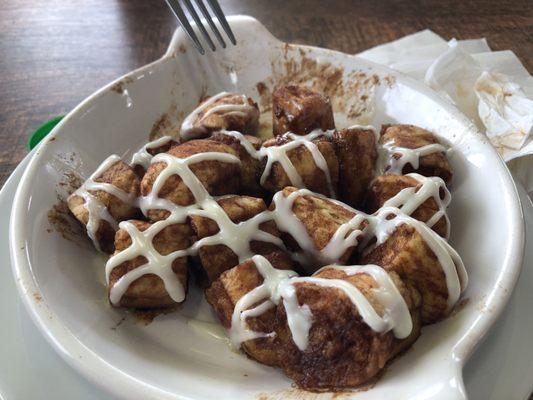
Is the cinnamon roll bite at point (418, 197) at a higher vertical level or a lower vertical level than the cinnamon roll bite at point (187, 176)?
lower

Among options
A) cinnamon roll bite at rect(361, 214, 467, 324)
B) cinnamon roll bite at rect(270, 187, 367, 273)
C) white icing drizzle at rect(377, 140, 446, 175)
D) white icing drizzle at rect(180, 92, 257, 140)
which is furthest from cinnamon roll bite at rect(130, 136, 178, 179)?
cinnamon roll bite at rect(361, 214, 467, 324)

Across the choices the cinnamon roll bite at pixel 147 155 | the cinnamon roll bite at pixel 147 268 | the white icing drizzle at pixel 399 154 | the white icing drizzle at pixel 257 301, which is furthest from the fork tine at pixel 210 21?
the white icing drizzle at pixel 257 301

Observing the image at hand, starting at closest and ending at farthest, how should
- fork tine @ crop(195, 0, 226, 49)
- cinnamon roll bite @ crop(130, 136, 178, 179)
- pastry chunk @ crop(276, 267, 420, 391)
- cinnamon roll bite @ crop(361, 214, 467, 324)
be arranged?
pastry chunk @ crop(276, 267, 420, 391) < cinnamon roll bite @ crop(361, 214, 467, 324) < cinnamon roll bite @ crop(130, 136, 178, 179) < fork tine @ crop(195, 0, 226, 49)

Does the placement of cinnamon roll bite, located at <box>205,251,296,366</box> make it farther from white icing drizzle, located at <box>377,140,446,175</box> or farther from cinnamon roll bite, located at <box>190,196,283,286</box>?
white icing drizzle, located at <box>377,140,446,175</box>

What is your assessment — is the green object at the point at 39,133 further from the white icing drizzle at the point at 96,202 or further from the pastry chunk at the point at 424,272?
the pastry chunk at the point at 424,272

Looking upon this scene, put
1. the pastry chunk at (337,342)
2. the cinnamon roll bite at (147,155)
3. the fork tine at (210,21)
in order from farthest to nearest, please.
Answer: the fork tine at (210,21)
the cinnamon roll bite at (147,155)
the pastry chunk at (337,342)

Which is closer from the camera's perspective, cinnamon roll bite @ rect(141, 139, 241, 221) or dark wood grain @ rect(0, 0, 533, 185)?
cinnamon roll bite @ rect(141, 139, 241, 221)

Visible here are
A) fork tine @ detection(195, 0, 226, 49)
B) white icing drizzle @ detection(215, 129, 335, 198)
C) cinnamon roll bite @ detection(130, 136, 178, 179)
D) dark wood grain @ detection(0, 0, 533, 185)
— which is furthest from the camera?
dark wood grain @ detection(0, 0, 533, 185)
